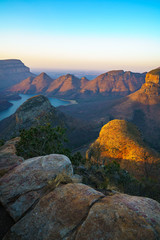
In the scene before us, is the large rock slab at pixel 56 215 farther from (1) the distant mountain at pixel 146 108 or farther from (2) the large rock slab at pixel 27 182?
(1) the distant mountain at pixel 146 108

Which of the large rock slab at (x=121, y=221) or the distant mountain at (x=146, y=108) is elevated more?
the large rock slab at (x=121, y=221)

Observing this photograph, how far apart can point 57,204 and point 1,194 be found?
354cm

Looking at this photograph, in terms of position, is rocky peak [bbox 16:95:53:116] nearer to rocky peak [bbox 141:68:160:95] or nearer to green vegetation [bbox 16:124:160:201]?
green vegetation [bbox 16:124:160:201]

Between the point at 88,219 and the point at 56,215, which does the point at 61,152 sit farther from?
the point at 88,219

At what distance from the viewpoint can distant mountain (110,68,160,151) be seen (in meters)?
110

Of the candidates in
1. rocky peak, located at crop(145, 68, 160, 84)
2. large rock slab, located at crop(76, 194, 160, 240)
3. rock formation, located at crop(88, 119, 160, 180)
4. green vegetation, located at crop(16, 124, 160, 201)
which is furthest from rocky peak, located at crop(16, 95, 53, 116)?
rocky peak, located at crop(145, 68, 160, 84)

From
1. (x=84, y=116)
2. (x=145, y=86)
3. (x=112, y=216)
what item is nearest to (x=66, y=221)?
(x=112, y=216)

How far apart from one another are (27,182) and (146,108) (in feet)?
470

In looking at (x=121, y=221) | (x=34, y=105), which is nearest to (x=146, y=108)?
(x=34, y=105)

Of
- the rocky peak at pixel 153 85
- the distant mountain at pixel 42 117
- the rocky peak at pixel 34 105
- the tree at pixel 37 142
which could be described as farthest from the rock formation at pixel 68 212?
the rocky peak at pixel 153 85

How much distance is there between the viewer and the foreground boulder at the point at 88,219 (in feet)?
15.0

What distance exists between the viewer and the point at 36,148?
18.2 metres

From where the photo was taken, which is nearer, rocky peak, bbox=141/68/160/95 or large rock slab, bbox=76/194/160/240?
large rock slab, bbox=76/194/160/240

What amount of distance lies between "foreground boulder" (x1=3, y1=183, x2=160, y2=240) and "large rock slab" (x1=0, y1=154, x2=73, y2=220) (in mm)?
759
